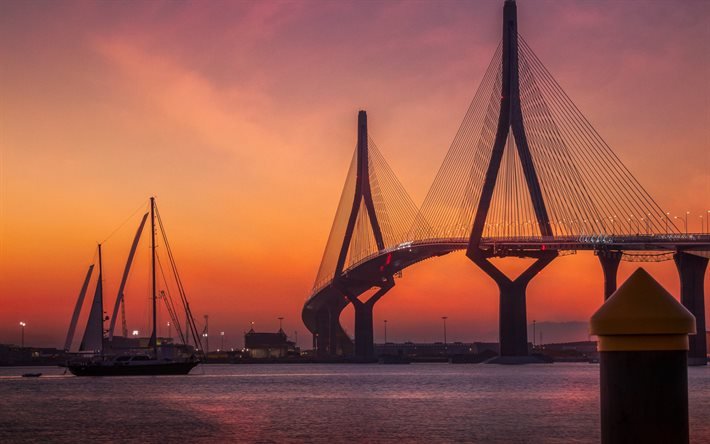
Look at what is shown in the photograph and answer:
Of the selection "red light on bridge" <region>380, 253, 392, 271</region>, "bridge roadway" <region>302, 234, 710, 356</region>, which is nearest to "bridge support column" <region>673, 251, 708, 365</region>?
"bridge roadway" <region>302, 234, 710, 356</region>

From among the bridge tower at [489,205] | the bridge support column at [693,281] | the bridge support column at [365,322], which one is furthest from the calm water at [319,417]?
the bridge support column at [365,322]

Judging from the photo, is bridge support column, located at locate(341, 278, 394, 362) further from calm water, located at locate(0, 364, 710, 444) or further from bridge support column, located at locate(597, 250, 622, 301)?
calm water, located at locate(0, 364, 710, 444)

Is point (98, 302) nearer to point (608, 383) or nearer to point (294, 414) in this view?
point (294, 414)

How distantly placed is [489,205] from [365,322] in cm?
4392

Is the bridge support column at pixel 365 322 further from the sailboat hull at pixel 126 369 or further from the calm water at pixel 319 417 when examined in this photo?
the calm water at pixel 319 417

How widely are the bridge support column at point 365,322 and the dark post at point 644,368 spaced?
105m

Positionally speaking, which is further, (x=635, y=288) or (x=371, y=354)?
(x=371, y=354)

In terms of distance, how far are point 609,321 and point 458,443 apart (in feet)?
71.8

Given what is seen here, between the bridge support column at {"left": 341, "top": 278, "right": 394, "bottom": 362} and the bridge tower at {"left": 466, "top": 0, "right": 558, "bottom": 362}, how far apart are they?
21.3 metres

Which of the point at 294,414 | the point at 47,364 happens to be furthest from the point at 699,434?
the point at 47,364

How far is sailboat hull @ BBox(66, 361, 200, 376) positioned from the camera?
8375 cm

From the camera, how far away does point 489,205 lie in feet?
251

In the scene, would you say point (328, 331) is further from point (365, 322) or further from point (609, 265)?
point (609, 265)

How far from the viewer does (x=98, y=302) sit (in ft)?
271
